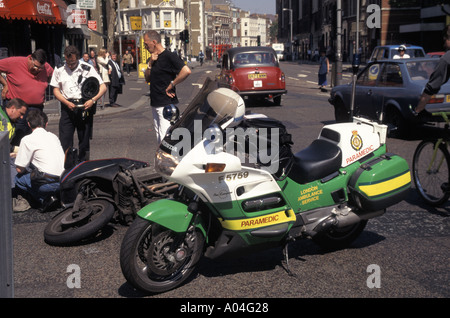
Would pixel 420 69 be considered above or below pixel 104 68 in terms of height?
below

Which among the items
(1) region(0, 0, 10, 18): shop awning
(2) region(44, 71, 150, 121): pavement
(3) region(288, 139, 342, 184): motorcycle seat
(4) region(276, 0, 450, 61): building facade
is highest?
(4) region(276, 0, 450, 61): building facade

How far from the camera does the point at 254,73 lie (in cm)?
1748

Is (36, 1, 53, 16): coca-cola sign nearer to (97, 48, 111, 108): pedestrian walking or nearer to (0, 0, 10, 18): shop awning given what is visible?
(0, 0, 10, 18): shop awning

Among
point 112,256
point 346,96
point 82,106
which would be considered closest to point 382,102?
point 346,96

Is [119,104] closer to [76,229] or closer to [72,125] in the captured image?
[72,125]

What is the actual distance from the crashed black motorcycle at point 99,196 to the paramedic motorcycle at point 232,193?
123 centimetres

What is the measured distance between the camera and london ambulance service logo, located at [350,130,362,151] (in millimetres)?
4719

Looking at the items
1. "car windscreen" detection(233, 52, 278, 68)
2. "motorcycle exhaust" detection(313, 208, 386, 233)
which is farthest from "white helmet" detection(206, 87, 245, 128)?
"car windscreen" detection(233, 52, 278, 68)

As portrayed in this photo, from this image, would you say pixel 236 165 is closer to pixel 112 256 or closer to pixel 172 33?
pixel 112 256

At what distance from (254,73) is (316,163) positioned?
43.7 feet

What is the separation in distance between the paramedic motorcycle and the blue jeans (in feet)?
8.28

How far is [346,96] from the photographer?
12555 mm

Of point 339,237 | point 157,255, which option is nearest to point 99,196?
point 157,255

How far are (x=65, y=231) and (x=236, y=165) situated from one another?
7.10 feet
